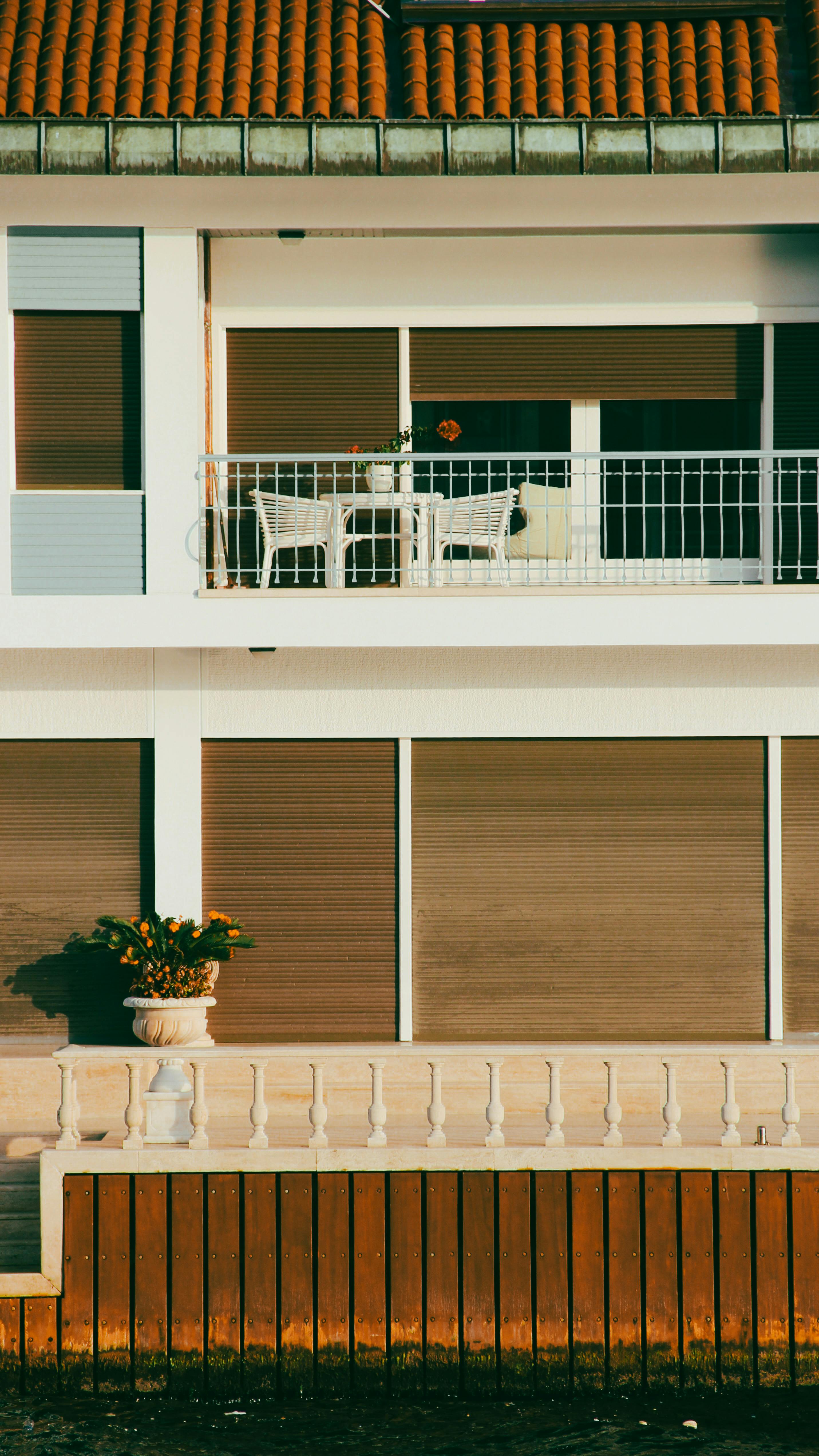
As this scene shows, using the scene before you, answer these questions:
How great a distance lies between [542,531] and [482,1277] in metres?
5.81

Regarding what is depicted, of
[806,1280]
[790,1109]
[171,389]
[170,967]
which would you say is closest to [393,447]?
[171,389]

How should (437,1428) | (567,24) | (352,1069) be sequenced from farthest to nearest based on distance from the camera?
(567,24), (352,1069), (437,1428)

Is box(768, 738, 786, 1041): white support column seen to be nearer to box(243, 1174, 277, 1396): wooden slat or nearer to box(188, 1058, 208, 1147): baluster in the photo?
box(243, 1174, 277, 1396): wooden slat

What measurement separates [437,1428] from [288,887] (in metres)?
4.68

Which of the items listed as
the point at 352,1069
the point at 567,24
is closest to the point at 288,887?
the point at 352,1069

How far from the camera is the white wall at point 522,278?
1216cm

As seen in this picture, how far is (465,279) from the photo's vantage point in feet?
40.1

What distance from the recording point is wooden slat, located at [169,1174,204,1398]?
29.1ft

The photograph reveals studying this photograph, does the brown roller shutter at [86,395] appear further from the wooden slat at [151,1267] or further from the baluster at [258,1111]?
the wooden slat at [151,1267]

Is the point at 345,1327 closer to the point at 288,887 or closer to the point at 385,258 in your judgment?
the point at 288,887

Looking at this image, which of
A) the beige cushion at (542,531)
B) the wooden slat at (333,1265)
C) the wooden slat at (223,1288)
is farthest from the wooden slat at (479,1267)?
the beige cushion at (542,531)

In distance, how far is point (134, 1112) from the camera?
29.2 ft

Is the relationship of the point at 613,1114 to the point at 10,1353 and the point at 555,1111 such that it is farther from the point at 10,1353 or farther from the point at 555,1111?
the point at 10,1353

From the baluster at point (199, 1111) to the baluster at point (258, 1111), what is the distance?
0.29m
